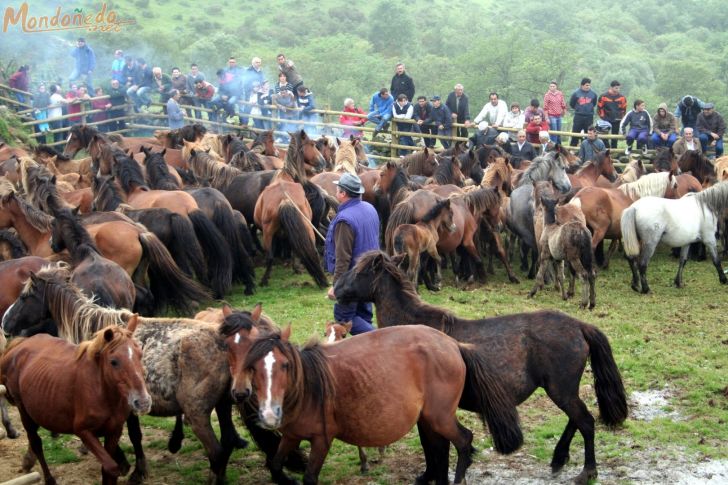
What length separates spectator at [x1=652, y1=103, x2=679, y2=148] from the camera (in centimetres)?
1939

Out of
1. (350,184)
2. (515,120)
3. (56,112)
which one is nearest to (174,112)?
(56,112)

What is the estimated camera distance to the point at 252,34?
66.1 metres

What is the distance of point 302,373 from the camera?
6164 millimetres

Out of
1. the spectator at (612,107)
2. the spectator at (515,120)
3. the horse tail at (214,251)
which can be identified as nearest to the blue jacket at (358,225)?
the horse tail at (214,251)

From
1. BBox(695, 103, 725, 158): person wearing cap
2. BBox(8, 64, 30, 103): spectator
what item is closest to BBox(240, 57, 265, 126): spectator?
BBox(8, 64, 30, 103): spectator

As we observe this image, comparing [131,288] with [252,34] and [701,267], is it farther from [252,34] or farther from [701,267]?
[252,34]

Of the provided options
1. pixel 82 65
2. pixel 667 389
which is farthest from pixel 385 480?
pixel 82 65

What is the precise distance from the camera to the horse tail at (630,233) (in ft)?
45.3

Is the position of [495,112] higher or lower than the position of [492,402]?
higher

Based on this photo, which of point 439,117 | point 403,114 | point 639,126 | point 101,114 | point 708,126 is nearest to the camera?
point 708,126

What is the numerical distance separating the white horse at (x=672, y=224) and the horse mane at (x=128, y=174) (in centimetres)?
759

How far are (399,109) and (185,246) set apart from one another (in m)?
11.7

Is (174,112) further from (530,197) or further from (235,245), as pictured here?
(530,197)

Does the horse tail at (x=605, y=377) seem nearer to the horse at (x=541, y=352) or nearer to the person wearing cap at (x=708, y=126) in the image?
the horse at (x=541, y=352)
